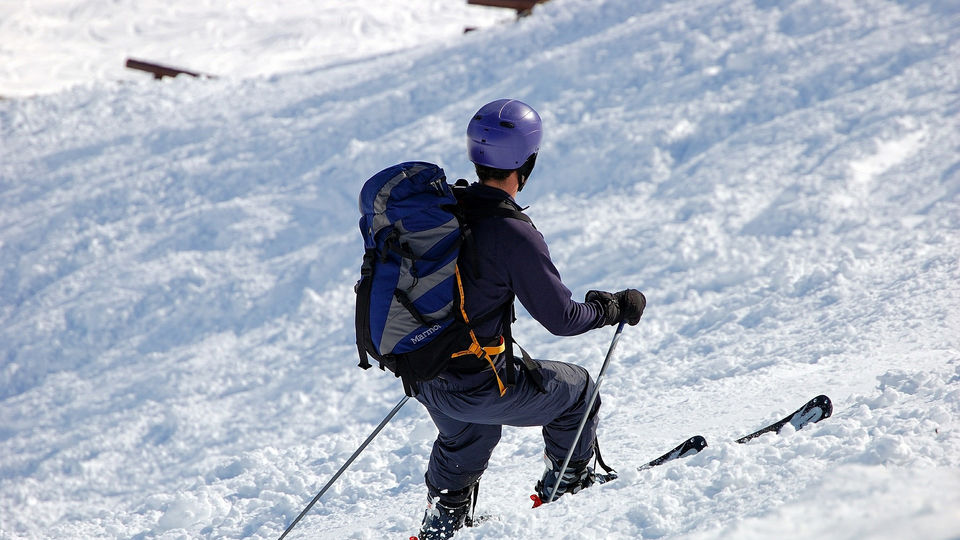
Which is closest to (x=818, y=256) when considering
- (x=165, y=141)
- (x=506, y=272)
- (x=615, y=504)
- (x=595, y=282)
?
(x=595, y=282)

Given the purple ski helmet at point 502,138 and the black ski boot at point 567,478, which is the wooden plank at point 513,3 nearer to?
the purple ski helmet at point 502,138

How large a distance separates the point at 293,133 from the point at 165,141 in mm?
2074

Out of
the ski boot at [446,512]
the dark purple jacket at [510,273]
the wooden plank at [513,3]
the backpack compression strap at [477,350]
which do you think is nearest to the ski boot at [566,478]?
the ski boot at [446,512]

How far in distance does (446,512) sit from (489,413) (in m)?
0.73

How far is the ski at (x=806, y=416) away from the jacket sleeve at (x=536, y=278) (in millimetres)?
1432

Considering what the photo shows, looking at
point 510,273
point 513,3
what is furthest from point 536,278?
point 513,3

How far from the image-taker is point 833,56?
919 centimetres

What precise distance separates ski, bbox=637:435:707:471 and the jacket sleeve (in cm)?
138

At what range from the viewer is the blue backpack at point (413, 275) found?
2.83 metres

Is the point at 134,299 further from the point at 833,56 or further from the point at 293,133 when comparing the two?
the point at 833,56

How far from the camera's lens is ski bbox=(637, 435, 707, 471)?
3.97m

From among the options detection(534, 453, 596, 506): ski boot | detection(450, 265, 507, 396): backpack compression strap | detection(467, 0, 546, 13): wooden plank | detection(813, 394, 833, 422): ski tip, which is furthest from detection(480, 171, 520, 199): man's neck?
detection(467, 0, 546, 13): wooden plank

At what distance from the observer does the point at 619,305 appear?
10.8ft

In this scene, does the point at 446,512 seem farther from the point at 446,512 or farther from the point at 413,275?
the point at 413,275
